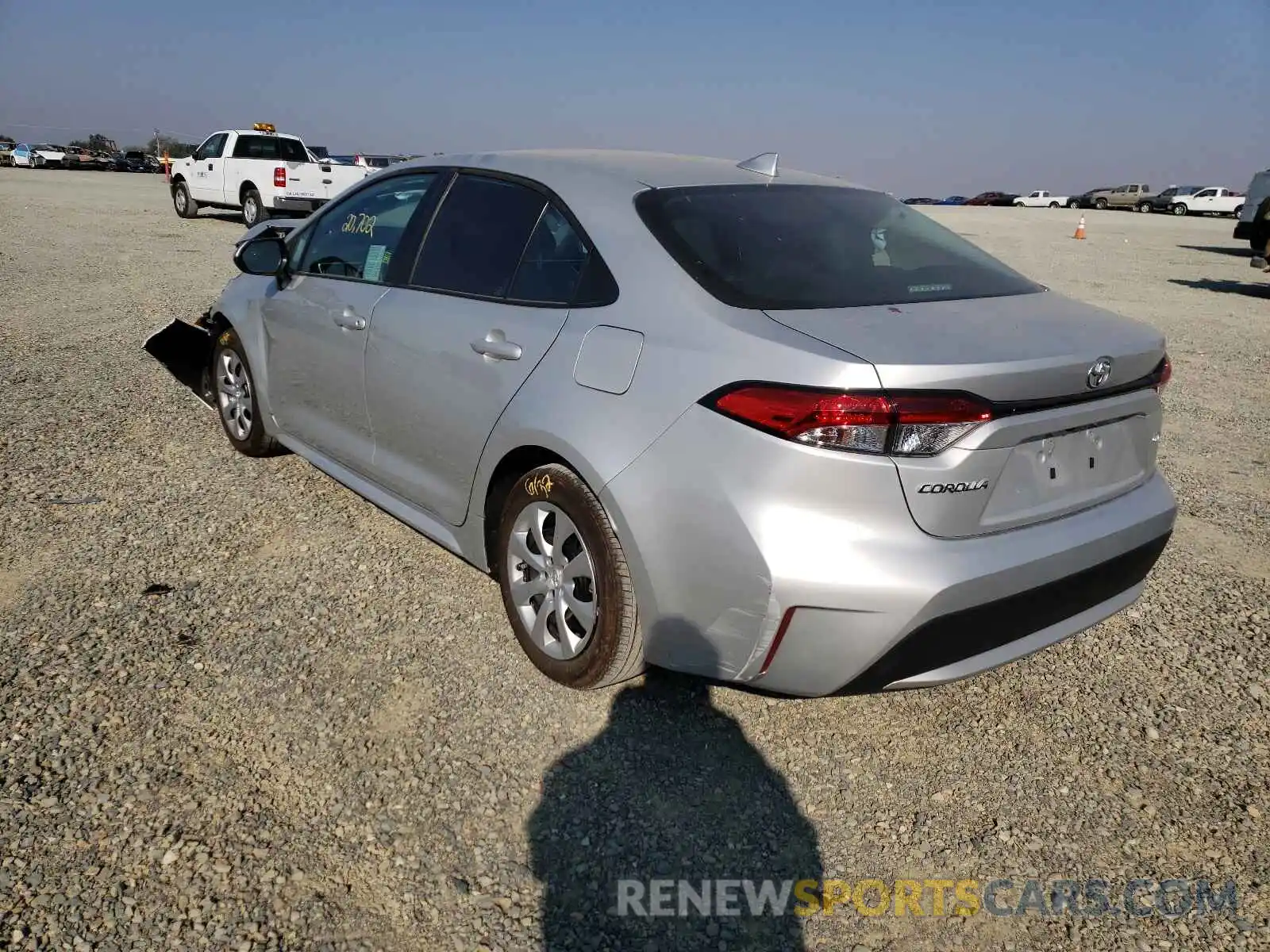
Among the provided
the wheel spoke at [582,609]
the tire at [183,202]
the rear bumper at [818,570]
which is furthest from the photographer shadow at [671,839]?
the tire at [183,202]

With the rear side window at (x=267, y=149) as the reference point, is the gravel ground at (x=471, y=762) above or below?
below

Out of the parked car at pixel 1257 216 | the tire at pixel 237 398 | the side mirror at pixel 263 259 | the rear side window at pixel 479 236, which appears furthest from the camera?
the parked car at pixel 1257 216

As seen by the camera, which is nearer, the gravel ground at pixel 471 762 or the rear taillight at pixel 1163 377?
the gravel ground at pixel 471 762

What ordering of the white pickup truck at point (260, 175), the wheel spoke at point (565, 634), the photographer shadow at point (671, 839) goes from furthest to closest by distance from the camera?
the white pickup truck at point (260, 175) < the wheel spoke at point (565, 634) < the photographer shadow at point (671, 839)

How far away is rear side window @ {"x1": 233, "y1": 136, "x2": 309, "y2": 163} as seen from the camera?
1789 centimetres

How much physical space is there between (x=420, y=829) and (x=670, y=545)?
0.97 metres

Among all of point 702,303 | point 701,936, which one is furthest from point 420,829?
point 702,303

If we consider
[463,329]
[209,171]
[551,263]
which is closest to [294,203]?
[209,171]

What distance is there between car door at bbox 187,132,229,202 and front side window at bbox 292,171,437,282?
52.3ft

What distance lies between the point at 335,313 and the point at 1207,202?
5618 cm

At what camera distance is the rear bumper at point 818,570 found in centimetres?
223

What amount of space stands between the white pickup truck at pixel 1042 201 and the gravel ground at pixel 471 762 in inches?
2643

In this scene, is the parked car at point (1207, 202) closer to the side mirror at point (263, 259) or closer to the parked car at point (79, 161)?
the side mirror at point (263, 259)

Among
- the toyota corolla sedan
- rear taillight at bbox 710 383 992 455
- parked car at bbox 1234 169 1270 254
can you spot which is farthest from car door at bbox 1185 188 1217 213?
rear taillight at bbox 710 383 992 455
